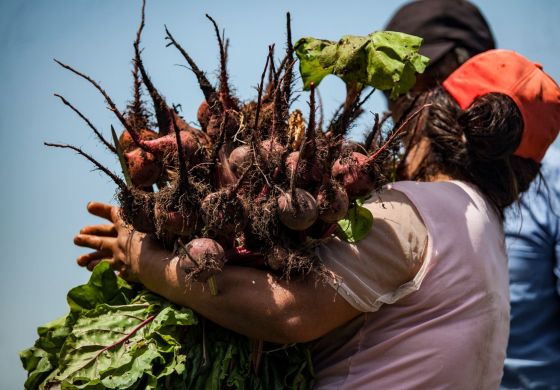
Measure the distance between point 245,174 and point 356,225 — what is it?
1.22 feet

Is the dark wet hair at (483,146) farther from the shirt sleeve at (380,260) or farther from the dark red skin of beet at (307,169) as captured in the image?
the dark red skin of beet at (307,169)

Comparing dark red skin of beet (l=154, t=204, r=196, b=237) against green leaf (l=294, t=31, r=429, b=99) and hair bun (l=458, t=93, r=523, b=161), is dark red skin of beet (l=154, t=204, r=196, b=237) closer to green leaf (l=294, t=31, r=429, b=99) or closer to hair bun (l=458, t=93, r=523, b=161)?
green leaf (l=294, t=31, r=429, b=99)

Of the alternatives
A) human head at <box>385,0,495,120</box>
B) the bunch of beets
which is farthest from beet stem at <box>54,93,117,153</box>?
human head at <box>385,0,495,120</box>

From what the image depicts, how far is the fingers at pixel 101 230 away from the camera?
2527 mm

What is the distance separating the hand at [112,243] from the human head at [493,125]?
3.49 ft

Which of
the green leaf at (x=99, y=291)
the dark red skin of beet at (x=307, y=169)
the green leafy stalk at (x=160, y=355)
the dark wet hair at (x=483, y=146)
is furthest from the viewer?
the dark wet hair at (x=483, y=146)

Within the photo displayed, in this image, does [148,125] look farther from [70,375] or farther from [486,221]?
[486,221]

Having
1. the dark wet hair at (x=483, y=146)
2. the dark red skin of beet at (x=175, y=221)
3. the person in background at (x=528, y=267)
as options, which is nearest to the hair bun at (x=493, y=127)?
the dark wet hair at (x=483, y=146)

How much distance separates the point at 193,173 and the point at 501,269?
1.03 meters

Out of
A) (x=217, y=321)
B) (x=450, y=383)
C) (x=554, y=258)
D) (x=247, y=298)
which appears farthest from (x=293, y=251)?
(x=554, y=258)

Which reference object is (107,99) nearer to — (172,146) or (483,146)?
(172,146)

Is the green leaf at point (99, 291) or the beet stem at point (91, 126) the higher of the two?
the beet stem at point (91, 126)

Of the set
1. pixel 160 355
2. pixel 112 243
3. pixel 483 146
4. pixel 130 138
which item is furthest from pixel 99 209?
pixel 483 146

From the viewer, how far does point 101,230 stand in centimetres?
254
